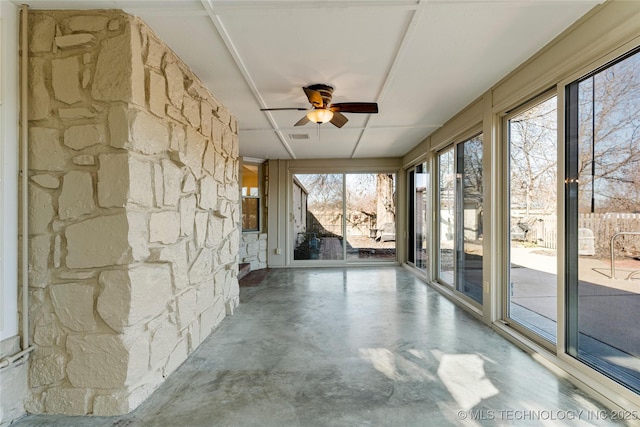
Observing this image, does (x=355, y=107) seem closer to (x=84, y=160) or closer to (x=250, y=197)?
(x=84, y=160)

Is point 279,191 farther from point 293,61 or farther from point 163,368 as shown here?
point 163,368

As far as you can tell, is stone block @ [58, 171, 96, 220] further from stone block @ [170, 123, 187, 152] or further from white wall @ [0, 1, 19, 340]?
stone block @ [170, 123, 187, 152]

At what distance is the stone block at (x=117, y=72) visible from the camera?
68.2 inches

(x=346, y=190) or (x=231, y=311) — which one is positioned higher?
(x=346, y=190)

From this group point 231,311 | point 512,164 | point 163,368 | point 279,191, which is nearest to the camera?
point 163,368

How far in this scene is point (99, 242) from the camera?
5.61 feet

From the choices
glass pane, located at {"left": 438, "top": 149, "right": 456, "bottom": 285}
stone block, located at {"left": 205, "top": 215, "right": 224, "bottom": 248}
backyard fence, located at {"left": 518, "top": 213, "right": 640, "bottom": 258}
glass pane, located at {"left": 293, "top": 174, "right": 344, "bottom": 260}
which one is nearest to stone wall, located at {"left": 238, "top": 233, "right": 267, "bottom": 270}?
→ glass pane, located at {"left": 293, "top": 174, "right": 344, "bottom": 260}

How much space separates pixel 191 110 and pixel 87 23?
83 centimetres

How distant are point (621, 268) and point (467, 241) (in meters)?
1.90

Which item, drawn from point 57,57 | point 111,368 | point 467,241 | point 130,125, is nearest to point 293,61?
point 130,125

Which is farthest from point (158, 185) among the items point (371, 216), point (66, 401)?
point (371, 216)

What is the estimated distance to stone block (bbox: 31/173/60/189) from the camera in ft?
5.64

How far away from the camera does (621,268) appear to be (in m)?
1.78

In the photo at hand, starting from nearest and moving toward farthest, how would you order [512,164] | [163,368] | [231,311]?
1. [163,368]
2. [512,164]
3. [231,311]
